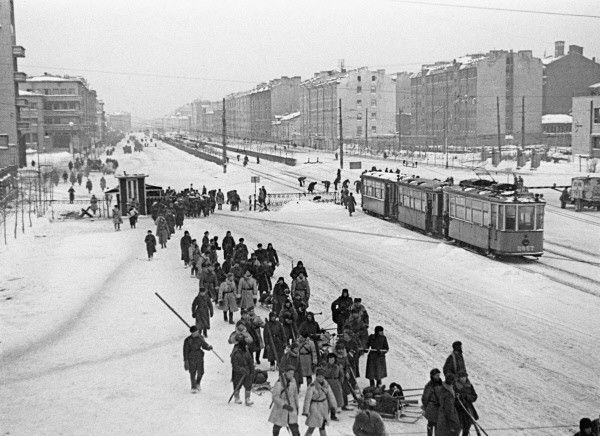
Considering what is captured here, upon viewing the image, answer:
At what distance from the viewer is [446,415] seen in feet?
36.1

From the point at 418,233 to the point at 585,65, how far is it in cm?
8010

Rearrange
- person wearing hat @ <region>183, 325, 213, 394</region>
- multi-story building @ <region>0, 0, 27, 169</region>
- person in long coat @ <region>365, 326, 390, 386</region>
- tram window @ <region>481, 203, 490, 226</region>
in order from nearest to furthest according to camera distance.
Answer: person wearing hat @ <region>183, 325, 213, 394</region> → person in long coat @ <region>365, 326, 390, 386</region> → tram window @ <region>481, 203, 490, 226</region> → multi-story building @ <region>0, 0, 27, 169</region>

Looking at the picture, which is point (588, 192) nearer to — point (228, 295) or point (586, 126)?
point (228, 295)

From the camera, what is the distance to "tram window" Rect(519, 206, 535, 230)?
27375mm

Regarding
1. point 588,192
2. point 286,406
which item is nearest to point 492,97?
point 588,192

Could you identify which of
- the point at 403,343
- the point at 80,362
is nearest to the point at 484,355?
the point at 403,343

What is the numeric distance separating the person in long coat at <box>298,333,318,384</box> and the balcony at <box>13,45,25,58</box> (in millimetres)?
86450

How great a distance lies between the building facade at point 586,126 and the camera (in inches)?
2936

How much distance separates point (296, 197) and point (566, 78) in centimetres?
6673

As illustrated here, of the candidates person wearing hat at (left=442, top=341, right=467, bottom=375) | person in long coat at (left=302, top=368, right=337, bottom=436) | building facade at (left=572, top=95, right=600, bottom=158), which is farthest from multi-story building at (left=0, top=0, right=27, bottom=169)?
person in long coat at (left=302, top=368, right=337, bottom=436)

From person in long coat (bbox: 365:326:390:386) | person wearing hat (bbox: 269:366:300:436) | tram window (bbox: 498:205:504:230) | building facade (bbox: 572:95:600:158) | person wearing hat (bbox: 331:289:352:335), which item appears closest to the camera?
person wearing hat (bbox: 269:366:300:436)

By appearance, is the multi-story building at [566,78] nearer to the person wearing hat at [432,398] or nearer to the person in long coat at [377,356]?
the person in long coat at [377,356]

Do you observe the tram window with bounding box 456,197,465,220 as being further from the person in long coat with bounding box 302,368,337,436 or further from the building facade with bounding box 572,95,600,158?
the building facade with bounding box 572,95,600,158

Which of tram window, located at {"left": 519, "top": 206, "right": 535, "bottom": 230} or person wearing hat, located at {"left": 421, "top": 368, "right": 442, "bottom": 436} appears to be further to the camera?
tram window, located at {"left": 519, "top": 206, "right": 535, "bottom": 230}
